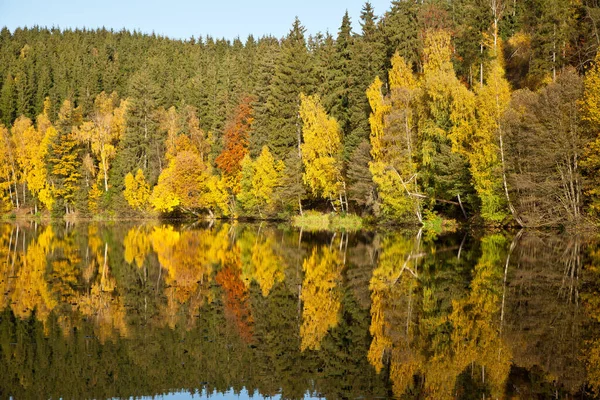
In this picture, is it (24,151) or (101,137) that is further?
(24,151)

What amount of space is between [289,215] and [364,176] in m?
13.0

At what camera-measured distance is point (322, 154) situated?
5400 cm

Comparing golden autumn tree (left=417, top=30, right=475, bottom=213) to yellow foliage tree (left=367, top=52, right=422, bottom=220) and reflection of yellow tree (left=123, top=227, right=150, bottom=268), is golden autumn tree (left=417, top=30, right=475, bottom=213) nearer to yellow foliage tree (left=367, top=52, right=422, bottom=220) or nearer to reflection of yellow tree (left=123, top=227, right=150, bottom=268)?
yellow foliage tree (left=367, top=52, right=422, bottom=220)

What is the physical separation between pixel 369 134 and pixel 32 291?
119ft

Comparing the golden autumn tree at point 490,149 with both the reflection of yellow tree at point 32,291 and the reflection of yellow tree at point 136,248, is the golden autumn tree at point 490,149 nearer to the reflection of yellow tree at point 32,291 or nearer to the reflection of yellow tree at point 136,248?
the reflection of yellow tree at point 136,248

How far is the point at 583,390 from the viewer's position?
901 centimetres

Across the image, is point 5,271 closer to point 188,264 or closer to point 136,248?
point 188,264

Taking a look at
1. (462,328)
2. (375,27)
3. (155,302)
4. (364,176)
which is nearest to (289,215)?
(364,176)

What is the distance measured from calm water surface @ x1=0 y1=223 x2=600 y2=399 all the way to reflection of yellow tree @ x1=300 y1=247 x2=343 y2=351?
0.07m

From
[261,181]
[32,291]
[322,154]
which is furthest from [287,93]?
[32,291]

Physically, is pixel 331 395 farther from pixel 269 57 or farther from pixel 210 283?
pixel 269 57

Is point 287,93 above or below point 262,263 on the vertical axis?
above

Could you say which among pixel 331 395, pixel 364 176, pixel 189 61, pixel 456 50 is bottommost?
pixel 331 395

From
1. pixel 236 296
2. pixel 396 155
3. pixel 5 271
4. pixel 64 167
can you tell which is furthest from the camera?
pixel 64 167
